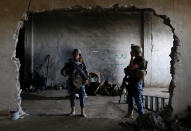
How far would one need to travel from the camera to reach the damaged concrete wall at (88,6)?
15.2 feet

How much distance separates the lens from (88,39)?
41.4ft

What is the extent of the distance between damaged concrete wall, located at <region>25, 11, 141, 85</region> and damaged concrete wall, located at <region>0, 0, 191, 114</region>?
7664 millimetres

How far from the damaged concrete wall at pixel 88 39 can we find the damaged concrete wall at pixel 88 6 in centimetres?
766

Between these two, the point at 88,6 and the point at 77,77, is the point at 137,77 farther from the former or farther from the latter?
the point at 88,6

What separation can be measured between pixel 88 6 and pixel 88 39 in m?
7.89

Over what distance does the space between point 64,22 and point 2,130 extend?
371 inches

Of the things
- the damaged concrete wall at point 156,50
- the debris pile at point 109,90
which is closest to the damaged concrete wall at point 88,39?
the damaged concrete wall at point 156,50

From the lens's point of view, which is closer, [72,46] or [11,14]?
[11,14]

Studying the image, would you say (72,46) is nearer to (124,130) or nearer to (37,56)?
(37,56)

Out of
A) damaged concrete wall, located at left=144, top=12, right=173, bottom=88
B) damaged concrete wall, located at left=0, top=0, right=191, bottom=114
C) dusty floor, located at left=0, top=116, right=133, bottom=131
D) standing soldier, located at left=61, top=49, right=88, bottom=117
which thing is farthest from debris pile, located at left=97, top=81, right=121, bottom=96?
damaged concrete wall, located at left=0, top=0, right=191, bottom=114

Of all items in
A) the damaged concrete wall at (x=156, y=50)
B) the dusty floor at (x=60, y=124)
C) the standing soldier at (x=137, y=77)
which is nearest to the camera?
the dusty floor at (x=60, y=124)

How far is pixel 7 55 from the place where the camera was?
479 centimetres

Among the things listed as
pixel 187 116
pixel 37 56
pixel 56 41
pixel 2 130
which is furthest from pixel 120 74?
pixel 2 130

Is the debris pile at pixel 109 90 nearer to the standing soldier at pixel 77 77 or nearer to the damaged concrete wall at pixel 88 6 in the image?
the standing soldier at pixel 77 77
